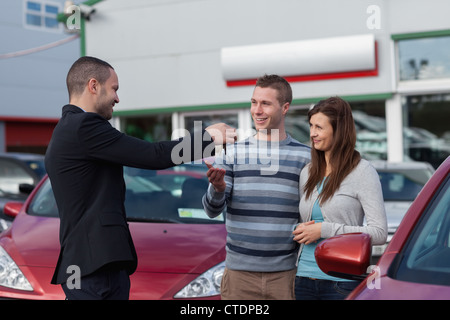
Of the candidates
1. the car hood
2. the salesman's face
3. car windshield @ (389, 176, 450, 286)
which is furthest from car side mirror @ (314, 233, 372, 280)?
the car hood

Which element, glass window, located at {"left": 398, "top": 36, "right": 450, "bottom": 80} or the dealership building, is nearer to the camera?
glass window, located at {"left": 398, "top": 36, "right": 450, "bottom": 80}

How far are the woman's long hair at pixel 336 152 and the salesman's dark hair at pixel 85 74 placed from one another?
1.03 m

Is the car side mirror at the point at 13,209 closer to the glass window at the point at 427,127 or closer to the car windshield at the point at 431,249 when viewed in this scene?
the car windshield at the point at 431,249

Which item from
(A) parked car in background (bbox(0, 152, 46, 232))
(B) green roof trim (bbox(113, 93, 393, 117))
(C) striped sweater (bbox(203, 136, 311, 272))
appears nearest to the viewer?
(C) striped sweater (bbox(203, 136, 311, 272))

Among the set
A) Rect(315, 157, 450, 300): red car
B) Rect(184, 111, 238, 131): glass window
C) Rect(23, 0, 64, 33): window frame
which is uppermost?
Rect(23, 0, 64, 33): window frame

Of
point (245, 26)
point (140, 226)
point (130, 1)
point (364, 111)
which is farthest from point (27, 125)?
point (140, 226)

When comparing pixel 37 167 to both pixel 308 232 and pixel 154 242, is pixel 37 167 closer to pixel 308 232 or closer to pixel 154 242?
pixel 154 242

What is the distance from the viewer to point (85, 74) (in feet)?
9.24

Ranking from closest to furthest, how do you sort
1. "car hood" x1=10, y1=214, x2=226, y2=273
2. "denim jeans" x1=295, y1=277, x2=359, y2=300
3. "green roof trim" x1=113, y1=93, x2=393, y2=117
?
"denim jeans" x1=295, y1=277, x2=359, y2=300 → "car hood" x1=10, y1=214, x2=226, y2=273 → "green roof trim" x1=113, y1=93, x2=393, y2=117

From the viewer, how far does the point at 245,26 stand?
38.1 feet

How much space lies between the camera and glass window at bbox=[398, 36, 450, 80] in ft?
34.2

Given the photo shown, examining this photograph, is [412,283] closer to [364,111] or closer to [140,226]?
[140,226]

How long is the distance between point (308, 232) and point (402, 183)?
446 cm

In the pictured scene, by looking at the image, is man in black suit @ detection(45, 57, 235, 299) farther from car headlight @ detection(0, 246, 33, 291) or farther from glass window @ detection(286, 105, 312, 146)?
glass window @ detection(286, 105, 312, 146)
